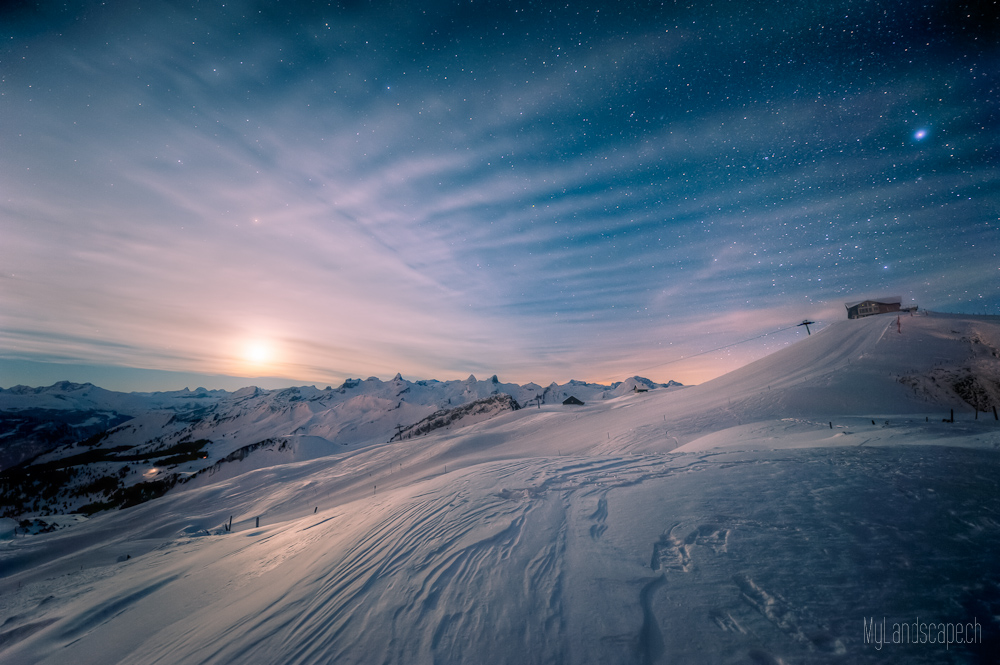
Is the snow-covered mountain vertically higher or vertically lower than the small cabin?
lower

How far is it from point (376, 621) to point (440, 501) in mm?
3800

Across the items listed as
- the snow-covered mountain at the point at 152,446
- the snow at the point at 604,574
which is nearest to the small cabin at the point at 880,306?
the snow-covered mountain at the point at 152,446

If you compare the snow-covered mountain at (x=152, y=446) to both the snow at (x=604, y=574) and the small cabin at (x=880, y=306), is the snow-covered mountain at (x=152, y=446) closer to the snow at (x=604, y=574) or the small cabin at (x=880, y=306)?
the small cabin at (x=880, y=306)

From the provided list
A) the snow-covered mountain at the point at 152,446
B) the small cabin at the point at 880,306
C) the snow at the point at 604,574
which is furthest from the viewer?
the snow-covered mountain at the point at 152,446

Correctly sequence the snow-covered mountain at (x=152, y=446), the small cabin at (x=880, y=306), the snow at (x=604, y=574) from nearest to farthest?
the snow at (x=604, y=574), the small cabin at (x=880, y=306), the snow-covered mountain at (x=152, y=446)

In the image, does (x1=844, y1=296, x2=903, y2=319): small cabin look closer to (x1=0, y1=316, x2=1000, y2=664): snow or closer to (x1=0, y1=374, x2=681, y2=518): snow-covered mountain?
(x1=0, y1=374, x2=681, y2=518): snow-covered mountain

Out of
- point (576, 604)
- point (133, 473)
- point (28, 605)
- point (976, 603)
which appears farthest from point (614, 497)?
point (133, 473)

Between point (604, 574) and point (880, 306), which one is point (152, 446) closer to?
point (604, 574)

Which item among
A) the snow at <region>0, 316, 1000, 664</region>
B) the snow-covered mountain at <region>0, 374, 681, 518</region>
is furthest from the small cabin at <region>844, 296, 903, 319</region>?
the snow at <region>0, 316, 1000, 664</region>

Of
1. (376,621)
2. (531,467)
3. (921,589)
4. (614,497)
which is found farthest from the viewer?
(531,467)

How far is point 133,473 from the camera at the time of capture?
7856 cm

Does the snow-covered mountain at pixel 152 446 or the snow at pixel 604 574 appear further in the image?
the snow-covered mountain at pixel 152 446

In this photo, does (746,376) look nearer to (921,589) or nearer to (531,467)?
(531,467)

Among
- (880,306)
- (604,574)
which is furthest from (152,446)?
(880,306)
